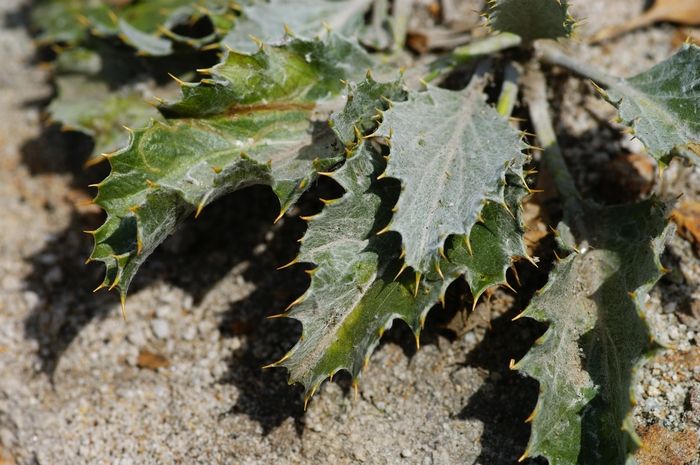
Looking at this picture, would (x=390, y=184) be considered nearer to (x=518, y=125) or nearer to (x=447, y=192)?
(x=447, y=192)

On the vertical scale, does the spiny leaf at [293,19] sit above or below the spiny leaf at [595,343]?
above

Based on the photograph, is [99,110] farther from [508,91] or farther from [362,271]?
[508,91]

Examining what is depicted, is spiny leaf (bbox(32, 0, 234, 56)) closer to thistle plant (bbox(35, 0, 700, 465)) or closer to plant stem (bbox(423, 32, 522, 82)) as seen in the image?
thistle plant (bbox(35, 0, 700, 465))

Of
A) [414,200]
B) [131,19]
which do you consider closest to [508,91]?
[414,200]

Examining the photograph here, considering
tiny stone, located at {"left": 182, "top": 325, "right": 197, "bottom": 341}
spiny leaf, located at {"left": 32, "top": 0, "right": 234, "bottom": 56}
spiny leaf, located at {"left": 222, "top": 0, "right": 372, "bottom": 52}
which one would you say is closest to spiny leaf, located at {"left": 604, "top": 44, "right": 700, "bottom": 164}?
spiny leaf, located at {"left": 222, "top": 0, "right": 372, "bottom": 52}

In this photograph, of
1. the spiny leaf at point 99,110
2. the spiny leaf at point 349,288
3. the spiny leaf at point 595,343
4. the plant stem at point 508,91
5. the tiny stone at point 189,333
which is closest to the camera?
the spiny leaf at point 595,343

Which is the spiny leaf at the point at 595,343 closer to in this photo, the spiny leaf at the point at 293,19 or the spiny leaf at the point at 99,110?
the spiny leaf at the point at 293,19

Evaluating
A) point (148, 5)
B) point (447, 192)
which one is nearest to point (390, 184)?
point (447, 192)

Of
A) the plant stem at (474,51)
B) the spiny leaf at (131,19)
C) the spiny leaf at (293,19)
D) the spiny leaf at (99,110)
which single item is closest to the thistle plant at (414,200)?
the plant stem at (474,51)
